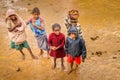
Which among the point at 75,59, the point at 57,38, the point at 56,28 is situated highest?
the point at 56,28

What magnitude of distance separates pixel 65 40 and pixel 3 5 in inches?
222

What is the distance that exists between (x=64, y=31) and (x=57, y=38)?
7.75ft

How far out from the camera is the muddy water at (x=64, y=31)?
20.7ft

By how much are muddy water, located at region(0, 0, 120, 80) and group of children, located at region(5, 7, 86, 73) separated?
345 mm

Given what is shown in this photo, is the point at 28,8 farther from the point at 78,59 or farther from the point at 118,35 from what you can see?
the point at 78,59

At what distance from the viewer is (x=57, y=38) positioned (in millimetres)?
6016

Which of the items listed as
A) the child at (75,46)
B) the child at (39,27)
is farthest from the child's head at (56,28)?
the child at (39,27)

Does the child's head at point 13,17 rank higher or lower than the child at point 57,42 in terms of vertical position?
higher

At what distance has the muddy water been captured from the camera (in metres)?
6.30

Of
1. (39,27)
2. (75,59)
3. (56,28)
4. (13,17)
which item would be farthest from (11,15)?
(75,59)

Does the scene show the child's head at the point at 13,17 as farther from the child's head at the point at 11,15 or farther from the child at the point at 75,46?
the child at the point at 75,46

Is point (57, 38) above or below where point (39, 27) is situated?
below

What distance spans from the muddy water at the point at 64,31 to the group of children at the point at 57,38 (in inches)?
13.6

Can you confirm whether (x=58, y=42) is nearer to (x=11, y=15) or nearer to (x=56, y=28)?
(x=56, y=28)
